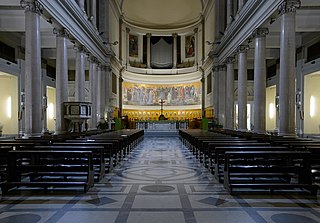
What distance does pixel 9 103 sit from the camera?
2058 centimetres

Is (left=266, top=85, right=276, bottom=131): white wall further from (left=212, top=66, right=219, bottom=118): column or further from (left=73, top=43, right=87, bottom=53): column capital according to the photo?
(left=73, top=43, right=87, bottom=53): column capital

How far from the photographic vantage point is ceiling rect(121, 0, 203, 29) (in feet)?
116

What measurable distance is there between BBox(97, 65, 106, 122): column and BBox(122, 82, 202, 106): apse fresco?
998 centimetres

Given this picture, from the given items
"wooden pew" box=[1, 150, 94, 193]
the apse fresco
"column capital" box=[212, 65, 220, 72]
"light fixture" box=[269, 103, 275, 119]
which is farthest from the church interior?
"light fixture" box=[269, 103, 275, 119]

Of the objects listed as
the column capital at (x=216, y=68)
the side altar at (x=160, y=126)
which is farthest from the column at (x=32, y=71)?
the side altar at (x=160, y=126)

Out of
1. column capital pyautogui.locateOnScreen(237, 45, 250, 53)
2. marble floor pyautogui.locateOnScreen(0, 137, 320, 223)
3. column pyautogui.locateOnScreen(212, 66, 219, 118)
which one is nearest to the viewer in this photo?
marble floor pyautogui.locateOnScreen(0, 137, 320, 223)

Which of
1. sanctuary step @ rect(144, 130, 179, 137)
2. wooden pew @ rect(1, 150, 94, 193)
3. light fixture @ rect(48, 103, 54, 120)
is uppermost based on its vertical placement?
light fixture @ rect(48, 103, 54, 120)

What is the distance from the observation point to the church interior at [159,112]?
5129mm

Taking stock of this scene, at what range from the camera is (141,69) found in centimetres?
3734

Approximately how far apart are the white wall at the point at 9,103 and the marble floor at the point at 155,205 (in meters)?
16.4

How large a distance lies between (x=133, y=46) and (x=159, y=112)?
8.99 m

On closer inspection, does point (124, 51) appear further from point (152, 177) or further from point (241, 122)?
point (152, 177)

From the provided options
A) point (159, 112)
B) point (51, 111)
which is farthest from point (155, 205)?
point (159, 112)

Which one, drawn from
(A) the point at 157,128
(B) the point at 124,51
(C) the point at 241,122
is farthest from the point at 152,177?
(B) the point at 124,51
